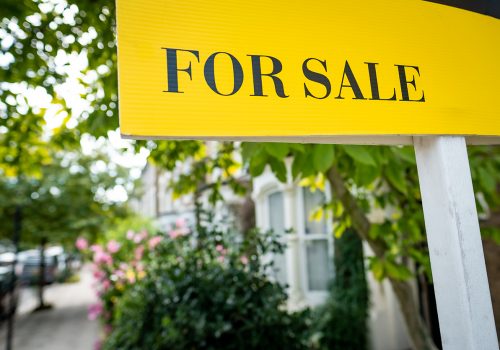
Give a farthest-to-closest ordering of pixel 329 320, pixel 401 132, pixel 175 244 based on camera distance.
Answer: pixel 329 320 → pixel 175 244 → pixel 401 132

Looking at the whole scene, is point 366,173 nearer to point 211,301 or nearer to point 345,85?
point 345,85

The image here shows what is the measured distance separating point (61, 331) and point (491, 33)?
10.6 meters

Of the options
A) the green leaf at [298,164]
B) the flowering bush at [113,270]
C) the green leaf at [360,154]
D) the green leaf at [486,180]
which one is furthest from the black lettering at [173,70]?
the flowering bush at [113,270]

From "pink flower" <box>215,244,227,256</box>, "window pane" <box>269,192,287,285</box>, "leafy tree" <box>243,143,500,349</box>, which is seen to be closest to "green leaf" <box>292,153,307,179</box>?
"leafy tree" <box>243,143,500,349</box>

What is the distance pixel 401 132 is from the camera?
1132 mm

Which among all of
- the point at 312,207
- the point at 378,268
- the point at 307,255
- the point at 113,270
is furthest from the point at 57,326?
the point at 378,268

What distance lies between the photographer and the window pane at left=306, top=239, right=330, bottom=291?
23.4 feet

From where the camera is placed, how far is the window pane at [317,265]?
7.13m

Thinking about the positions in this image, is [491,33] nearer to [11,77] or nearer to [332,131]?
[332,131]

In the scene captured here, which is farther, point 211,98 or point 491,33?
point 491,33

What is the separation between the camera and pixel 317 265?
7.21 metres

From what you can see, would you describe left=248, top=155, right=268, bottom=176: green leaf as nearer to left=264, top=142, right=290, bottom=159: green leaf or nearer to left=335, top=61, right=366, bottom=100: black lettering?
left=264, top=142, right=290, bottom=159: green leaf

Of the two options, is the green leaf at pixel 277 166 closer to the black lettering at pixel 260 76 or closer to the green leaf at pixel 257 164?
the green leaf at pixel 257 164

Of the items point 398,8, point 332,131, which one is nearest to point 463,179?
point 332,131
